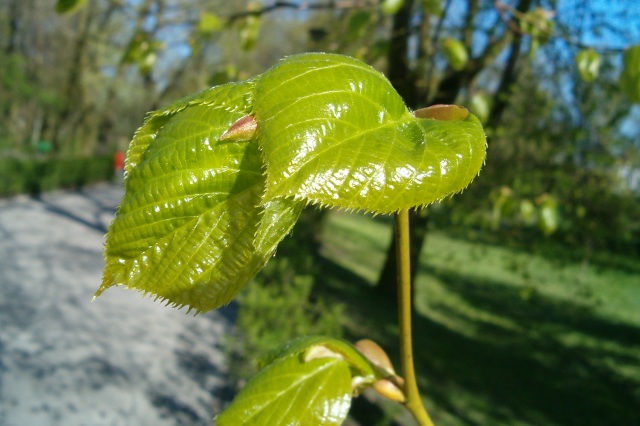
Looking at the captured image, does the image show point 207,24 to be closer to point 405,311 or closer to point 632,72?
point 632,72

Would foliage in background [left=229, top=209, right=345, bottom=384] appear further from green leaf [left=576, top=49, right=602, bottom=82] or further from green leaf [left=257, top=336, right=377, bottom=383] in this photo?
green leaf [left=257, top=336, right=377, bottom=383]

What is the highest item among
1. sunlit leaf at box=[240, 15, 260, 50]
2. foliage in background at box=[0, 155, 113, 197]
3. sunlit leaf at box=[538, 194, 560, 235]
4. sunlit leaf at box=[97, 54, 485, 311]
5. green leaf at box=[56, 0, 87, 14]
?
sunlit leaf at box=[97, 54, 485, 311]

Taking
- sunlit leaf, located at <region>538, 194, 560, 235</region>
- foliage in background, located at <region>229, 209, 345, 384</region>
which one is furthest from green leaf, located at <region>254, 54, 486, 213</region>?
foliage in background, located at <region>229, 209, 345, 384</region>

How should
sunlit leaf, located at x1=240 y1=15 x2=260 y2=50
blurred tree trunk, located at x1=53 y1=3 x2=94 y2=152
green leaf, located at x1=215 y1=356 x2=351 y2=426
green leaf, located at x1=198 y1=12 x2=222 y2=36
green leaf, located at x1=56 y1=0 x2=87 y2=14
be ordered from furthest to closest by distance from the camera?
blurred tree trunk, located at x1=53 y1=3 x2=94 y2=152 → sunlit leaf, located at x1=240 y1=15 x2=260 y2=50 → green leaf, located at x1=198 y1=12 x2=222 y2=36 → green leaf, located at x1=56 y1=0 x2=87 y2=14 → green leaf, located at x1=215 y1=356 x2=351 y2=426

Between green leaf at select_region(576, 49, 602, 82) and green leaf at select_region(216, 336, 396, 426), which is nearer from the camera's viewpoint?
green leaf at select_region(216, 336, 396, 426)

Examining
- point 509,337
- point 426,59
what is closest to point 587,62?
point 426,59

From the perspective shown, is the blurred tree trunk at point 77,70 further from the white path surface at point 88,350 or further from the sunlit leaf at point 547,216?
the sunlit leaf at point 547,216
